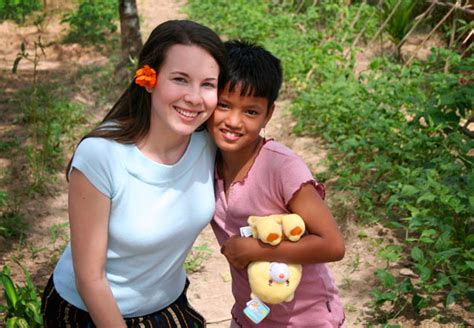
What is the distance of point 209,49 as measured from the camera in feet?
7.16

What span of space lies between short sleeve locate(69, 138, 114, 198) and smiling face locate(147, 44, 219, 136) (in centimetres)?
22

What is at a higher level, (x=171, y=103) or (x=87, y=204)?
(x=171, y=103)

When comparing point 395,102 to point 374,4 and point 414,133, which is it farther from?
point 374,4

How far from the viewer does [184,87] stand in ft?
7.10

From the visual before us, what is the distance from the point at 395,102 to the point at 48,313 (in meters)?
3.46

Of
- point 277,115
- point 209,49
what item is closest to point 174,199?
point 209,49

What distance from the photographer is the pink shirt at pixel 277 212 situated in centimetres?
219

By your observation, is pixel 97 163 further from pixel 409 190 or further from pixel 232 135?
pixel 409 190

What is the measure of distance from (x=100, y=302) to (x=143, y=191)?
1.20ft

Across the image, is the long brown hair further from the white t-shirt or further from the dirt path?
the dirt path

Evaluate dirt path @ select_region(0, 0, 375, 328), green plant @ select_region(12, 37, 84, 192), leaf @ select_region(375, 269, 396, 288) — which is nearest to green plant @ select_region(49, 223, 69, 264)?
dirt path @ select_region(0, 0, 375, 328)

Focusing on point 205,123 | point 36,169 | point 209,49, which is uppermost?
point 209,49

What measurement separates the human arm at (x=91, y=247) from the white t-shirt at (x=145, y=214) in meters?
0.04

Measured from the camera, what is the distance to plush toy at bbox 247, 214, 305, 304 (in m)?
2.11
